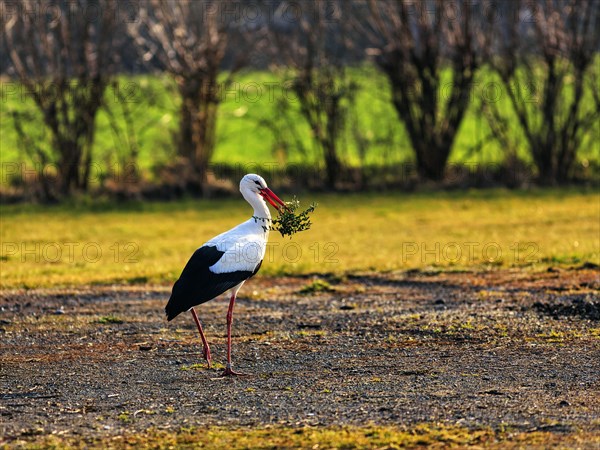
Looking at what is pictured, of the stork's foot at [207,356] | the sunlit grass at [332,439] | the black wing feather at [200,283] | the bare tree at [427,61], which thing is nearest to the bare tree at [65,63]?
the bare tree at [427,61]

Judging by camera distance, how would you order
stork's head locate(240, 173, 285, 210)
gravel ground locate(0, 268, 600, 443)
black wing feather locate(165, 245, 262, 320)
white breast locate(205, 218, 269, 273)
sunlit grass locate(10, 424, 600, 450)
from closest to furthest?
sunlit grass locate(10, 424, 600, 450), gravel ground locate(0, 268, 600, 443), black wing feather locate(165, 245, 262, 320), white breast locate(205, 218, 269, 273), stork's head locate(240, 173, 285, 210)

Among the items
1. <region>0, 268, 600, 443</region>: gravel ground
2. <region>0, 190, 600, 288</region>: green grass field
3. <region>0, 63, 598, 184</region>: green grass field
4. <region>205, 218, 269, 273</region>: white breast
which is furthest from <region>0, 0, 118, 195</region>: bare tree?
<region>205, 218, 269, 273</region>: white breast

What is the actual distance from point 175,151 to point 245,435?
59.8 feet

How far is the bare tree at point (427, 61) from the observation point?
961 inches

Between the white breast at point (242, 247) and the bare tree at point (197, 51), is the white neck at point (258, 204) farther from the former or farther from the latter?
the bare tree at point (197, 51)

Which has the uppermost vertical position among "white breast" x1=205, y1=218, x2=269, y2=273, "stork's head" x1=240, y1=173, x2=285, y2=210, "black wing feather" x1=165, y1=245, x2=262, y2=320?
"stork's head" x1=240, y1=173, x2=285, y2=210

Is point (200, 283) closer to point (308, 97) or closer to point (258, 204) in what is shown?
point (258, 204)

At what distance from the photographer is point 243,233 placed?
32.8 feet

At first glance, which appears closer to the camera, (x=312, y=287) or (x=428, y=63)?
(x=312, y=287)

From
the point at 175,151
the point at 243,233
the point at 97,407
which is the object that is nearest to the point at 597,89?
the point at 175,151

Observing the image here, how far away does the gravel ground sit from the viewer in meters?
7.75

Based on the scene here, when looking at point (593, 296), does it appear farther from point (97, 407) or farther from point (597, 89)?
point (597, 89)

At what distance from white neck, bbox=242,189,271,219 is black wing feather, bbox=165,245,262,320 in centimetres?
59

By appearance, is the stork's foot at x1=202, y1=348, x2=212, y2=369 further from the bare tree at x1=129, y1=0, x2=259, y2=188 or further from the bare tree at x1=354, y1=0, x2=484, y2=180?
the bare tree at x1=354, y1=0, x2=484, y2=180
